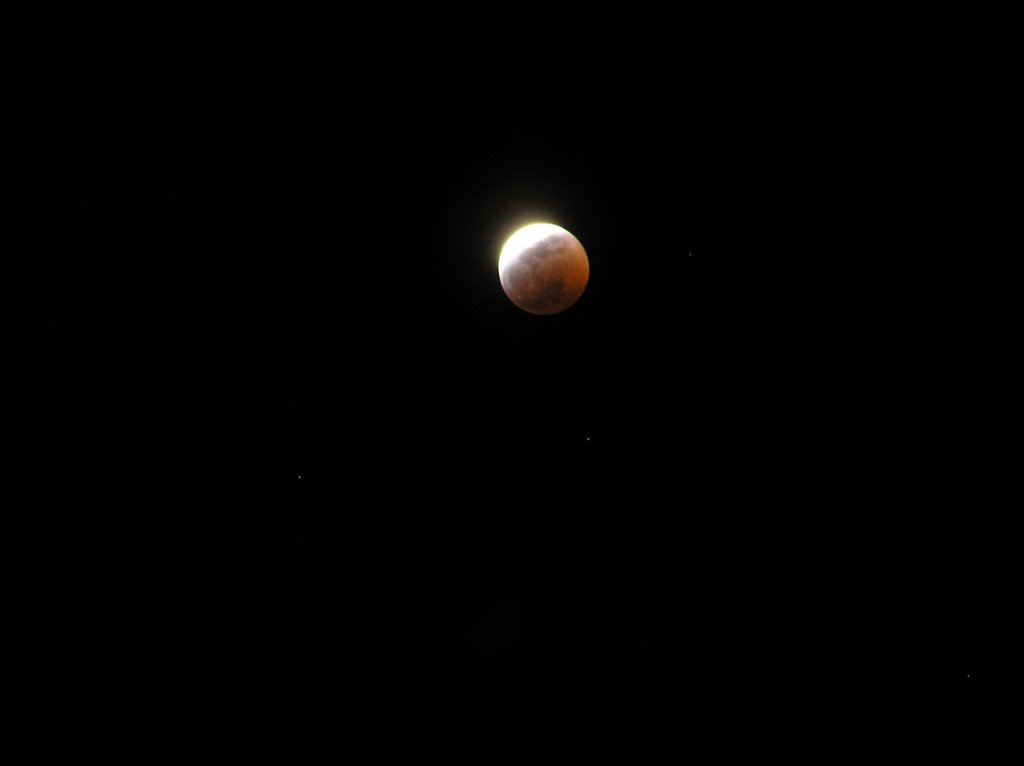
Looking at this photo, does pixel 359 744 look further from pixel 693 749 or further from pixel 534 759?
pixel 693 749

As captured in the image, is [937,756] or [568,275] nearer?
[568,275]

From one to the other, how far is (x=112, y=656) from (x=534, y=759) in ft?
1.31

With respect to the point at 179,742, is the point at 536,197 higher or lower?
higher

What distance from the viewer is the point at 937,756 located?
72cm

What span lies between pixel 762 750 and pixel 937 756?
18cm

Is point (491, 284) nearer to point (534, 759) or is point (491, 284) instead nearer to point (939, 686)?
point (534, 759)

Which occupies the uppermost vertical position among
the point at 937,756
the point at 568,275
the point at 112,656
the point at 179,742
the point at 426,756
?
the point at 568,275

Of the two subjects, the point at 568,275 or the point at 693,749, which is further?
the point at 693,749

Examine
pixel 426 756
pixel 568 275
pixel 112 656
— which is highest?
pixel 568 275

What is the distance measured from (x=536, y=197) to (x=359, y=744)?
1.74ft

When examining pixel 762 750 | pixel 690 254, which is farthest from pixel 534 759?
pixel 690 254

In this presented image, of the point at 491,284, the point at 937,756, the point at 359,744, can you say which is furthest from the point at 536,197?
the point at 937,756

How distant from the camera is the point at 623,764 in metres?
0.70

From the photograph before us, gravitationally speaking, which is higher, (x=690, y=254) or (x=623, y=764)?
(x=690, y=254)
